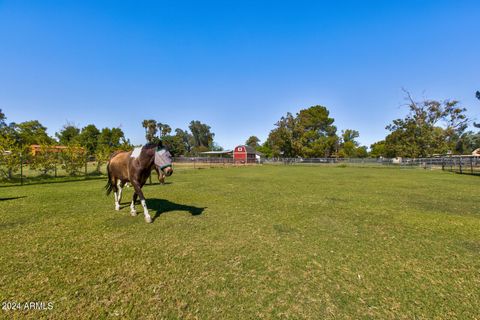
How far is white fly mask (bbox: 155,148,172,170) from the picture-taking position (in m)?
5.39

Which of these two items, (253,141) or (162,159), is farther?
(253,141)

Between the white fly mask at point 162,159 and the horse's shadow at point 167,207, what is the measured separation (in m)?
1.66

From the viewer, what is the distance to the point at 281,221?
5902 millimetres

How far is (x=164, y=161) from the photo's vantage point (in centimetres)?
540

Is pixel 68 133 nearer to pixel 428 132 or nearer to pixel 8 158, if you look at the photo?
pixel 8 158

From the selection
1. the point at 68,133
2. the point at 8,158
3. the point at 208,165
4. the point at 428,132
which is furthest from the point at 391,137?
the point at 68,133

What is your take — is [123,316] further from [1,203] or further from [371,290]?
[1,203]

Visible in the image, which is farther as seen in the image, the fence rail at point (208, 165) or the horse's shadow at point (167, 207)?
the fence rail at point (208, 165)

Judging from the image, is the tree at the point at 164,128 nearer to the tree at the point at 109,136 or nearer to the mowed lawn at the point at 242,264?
the tree at the point at 109,136

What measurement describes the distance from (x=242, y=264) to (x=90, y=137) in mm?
75791

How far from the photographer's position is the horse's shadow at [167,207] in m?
6.64

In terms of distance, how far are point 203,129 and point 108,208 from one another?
96.7m

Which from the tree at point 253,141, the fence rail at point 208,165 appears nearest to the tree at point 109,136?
the fence rail at point 208,165

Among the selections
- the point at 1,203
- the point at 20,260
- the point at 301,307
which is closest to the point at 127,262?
the point at 20,260
